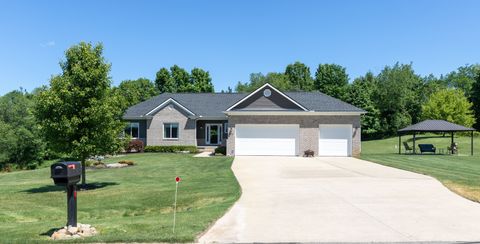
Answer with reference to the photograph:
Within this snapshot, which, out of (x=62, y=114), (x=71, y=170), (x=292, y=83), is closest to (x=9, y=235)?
(x=71, y=170)

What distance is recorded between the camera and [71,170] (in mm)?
7902

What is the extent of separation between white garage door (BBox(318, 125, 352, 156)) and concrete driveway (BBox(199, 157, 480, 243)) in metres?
15.2

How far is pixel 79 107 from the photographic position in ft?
51.9

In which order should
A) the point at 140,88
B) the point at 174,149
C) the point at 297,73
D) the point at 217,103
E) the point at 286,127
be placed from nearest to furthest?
the point at 286,127
the point at 174,149
the point at 217,103
the point at 140,88
the point at 297,73

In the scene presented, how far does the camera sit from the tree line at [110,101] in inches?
613

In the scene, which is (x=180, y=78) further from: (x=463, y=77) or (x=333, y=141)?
(x=463, y=77)

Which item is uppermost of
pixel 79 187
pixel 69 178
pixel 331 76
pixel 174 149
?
pixel 331 76

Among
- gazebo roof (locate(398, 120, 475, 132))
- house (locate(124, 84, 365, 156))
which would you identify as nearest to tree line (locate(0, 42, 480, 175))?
house (locate(124, 84, 365, 156))

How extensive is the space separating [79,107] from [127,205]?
5396 millimetres

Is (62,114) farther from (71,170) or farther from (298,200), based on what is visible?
(298,200)

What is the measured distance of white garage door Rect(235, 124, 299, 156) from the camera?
3058 centimetres

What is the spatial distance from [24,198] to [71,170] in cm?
809

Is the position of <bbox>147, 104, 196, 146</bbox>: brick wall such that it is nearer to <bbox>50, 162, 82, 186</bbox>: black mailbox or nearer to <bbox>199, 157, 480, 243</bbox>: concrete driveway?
<bbox>199, 157, 480, 243</bbox>: concrete driveway

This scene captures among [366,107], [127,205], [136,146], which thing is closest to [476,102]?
[366,107]
